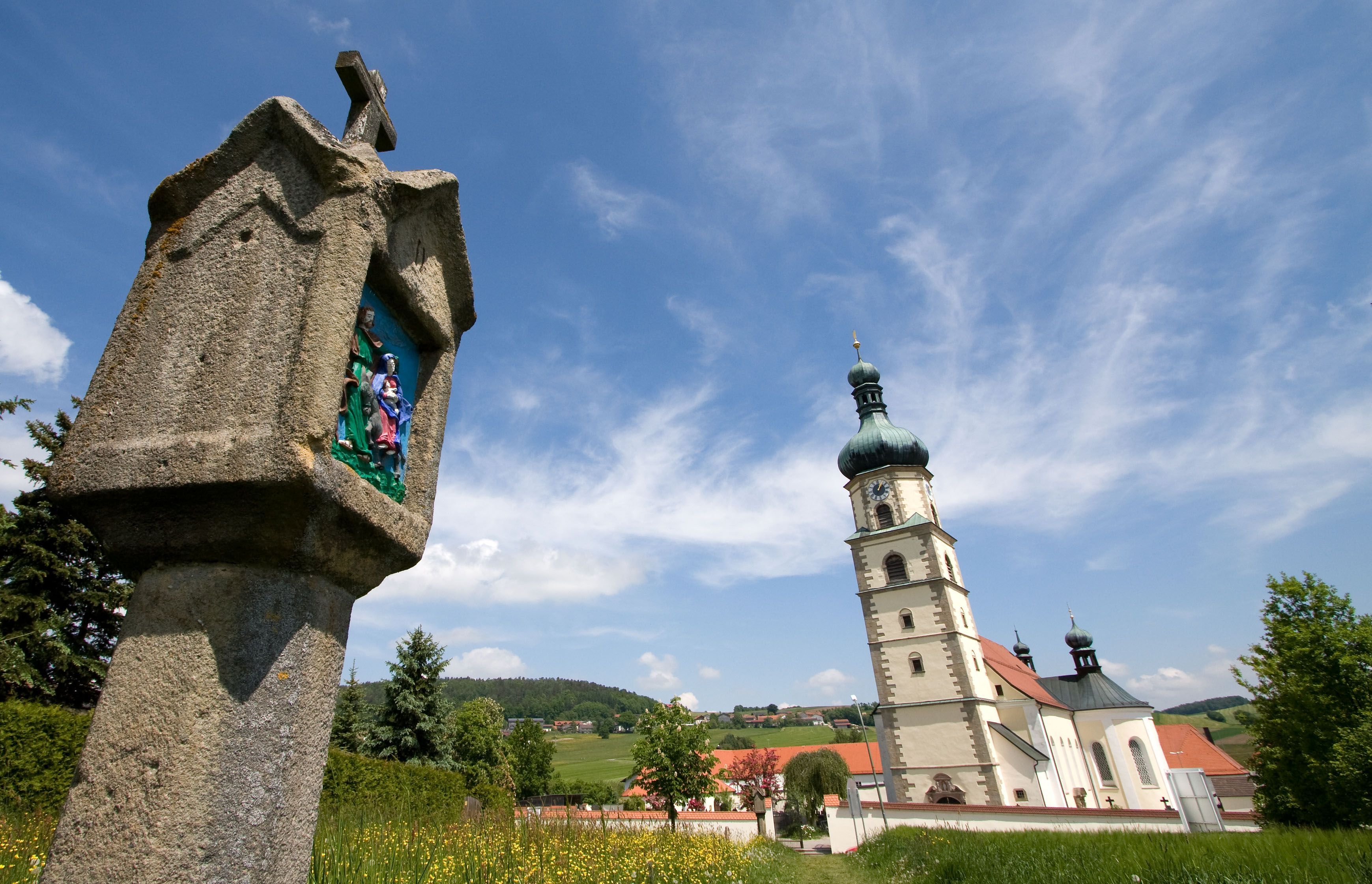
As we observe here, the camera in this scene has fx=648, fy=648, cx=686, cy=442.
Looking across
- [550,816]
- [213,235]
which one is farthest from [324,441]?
[550,816]

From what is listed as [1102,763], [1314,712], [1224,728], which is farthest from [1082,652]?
[1224,728]

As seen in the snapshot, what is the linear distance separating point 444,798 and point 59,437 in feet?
41.4

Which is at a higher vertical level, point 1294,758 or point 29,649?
point 29,649

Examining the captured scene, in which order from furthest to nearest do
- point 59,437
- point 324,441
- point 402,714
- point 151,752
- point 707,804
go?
point 707,804 → point 402,714 → point 59,437 → point 324,441 → point 151,752

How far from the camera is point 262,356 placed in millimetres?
2057

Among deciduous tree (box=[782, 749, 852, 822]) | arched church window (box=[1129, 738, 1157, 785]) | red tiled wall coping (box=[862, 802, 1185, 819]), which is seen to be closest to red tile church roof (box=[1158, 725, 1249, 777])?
arched church window (box=[1129, 738, 1157, 785])

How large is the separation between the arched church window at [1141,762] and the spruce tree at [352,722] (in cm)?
3783

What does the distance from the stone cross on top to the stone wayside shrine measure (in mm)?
354

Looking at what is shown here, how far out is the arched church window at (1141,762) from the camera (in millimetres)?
34219

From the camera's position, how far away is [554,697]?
351 ft

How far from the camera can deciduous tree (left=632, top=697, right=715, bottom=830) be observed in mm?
22266

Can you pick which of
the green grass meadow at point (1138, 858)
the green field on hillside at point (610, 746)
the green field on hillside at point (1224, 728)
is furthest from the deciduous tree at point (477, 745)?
the green field on hillside at point (1224, 728)

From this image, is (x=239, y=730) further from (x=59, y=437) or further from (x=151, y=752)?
(x=59, y=437)

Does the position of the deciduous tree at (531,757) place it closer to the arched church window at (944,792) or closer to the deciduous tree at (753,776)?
the deciduous tree at (753,776)
